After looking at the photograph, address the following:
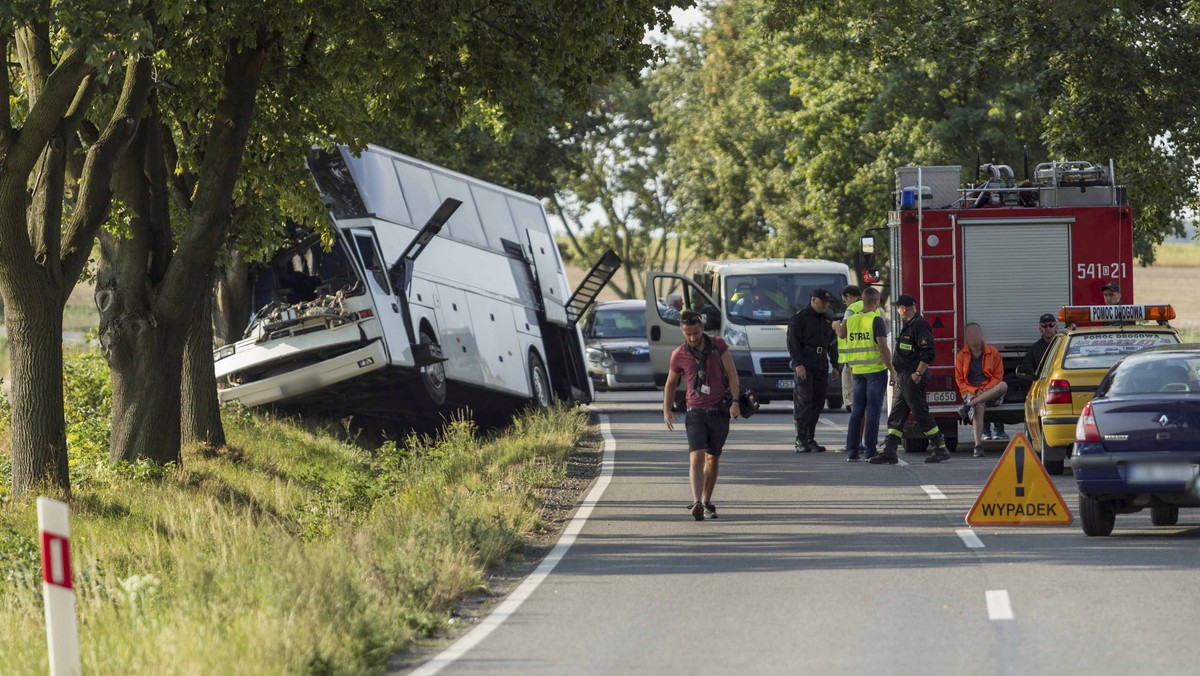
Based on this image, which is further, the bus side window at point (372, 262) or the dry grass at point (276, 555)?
the bus side window at point (372, 262)

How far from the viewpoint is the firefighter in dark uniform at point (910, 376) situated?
60.8 feet

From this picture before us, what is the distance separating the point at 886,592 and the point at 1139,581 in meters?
1.59

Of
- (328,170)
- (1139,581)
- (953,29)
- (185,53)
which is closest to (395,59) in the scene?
(185,53)

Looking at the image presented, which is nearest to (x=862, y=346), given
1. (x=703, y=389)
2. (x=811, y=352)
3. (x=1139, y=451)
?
(x=811, y=352)

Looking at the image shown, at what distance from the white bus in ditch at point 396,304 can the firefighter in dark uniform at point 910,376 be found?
6.47 m

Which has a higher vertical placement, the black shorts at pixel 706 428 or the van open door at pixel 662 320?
the van open door at pixel 662 320

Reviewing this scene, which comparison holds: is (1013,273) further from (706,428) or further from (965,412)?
(706,428)

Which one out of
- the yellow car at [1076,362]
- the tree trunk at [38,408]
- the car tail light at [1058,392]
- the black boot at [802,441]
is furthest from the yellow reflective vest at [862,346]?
the tree trunk at [38,408]

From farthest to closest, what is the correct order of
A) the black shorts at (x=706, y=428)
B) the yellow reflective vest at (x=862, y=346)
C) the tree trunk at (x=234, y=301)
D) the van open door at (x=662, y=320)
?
1. the van open door at (x=662, y=320)
2. the tree trunk at (x=234, y=301)
3. the yellow reflective vest at (x=862, y=346)
4. the black shorts at (x=706, y=428)

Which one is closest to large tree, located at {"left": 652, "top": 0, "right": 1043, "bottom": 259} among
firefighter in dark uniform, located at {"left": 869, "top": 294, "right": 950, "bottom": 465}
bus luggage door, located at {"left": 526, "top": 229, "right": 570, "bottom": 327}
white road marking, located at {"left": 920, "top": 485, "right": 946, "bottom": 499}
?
bus luggage door, located at {"left": 526, "top": 229, "right": 570, "bottom": 327}

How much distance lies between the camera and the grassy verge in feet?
27.2

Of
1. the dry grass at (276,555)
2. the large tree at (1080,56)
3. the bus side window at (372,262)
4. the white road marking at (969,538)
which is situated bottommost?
the white road marking at (969,538)

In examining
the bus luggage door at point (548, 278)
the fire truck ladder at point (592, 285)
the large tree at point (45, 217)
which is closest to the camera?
the large tree at point (45, 217)

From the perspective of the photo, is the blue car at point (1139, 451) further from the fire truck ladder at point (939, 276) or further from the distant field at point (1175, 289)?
the distant field at point (1175, 289)
